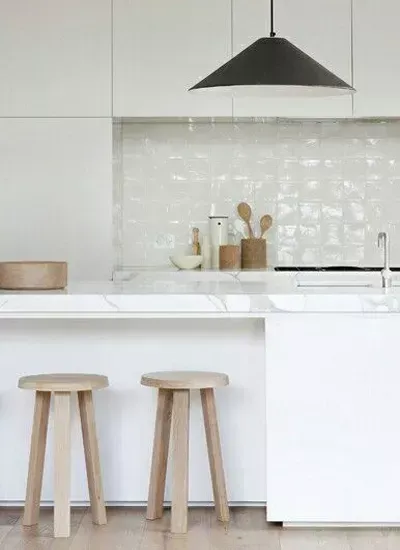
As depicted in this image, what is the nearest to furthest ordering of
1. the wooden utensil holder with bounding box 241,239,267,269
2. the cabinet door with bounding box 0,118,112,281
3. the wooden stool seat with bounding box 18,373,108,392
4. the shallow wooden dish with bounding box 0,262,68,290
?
the wooden stool seat with bounding box 18,373,108,392 < the shallow wooden dish with bounding box 0,262,68,290 < the cabinet door with bounding box 0,118,112,281 < the wooden utensil holder with bounding box 241,239,267,269

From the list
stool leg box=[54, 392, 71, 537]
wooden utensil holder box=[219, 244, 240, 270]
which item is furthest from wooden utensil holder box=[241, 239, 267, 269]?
stool leg box=[54, 392, 71, 537]

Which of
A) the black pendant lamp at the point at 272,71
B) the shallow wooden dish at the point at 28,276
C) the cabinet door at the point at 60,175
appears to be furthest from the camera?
the cabinet door at the point at 60,175

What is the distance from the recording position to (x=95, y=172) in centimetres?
571

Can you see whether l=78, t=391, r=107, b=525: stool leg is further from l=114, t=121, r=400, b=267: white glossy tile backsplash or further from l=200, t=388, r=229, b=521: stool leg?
l=114, t=121, r=400, b=267: white glossy tile backsplash

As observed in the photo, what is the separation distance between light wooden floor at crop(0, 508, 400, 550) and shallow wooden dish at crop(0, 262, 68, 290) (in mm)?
874

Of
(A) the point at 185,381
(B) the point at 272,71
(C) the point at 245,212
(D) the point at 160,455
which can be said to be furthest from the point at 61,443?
(C) the point at 245,212

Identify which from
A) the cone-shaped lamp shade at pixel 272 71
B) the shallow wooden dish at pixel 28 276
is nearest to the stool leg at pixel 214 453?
the shallow wooden dish at pixel 28 276

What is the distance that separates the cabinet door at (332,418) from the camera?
381cm

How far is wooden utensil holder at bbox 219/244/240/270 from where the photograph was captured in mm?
5926

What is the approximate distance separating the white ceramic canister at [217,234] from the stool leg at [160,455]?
2.20 meters

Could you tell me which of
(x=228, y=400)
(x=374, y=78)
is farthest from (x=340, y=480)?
(x=374, y=78)

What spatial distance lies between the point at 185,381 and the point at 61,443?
492mm

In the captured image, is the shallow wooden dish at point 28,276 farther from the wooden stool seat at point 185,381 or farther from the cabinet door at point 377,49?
the cabinet door at point 377,49

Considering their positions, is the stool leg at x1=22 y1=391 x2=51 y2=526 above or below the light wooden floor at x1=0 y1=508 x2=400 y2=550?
above
